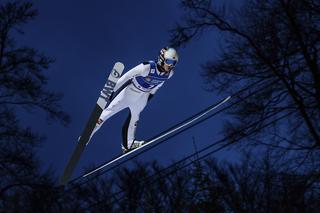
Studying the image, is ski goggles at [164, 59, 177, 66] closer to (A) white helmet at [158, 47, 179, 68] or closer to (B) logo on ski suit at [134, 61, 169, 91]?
(A) white helmet at [158, 47, 179, 68]

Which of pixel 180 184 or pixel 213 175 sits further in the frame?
pixel 213 175

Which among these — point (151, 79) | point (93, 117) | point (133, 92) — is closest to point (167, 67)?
point (151, 79)

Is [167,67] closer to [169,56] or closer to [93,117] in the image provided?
[169,56]

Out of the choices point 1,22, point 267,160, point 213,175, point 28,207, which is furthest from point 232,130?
point 213,175

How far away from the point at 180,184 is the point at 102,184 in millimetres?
4522

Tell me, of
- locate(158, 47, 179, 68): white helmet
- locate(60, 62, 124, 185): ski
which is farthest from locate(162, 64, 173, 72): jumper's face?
locate(60, 62, 124, 185): ski

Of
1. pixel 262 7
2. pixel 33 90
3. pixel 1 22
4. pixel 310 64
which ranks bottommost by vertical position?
pixel 310 64

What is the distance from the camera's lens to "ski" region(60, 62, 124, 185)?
7184mm

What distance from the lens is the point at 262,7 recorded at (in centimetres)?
935

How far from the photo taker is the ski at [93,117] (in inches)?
283

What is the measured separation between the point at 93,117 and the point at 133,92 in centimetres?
84

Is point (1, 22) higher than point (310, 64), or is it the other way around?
point (1, 22)

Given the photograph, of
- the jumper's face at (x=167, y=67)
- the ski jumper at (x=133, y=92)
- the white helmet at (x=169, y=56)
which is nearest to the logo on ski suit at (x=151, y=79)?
the ski jumper at (x=133, y=92)

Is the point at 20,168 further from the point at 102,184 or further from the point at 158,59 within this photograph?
the point at 102,184
